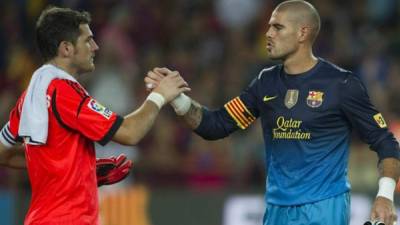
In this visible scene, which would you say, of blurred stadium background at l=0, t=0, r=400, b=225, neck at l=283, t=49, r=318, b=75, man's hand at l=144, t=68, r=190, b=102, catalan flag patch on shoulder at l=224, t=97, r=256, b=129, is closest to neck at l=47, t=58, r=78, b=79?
man's hand at l=144, t=68, r=190, b=102

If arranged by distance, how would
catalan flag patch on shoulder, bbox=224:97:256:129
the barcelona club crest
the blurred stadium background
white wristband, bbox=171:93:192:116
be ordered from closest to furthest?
1. the barcelona club crest
2. white wristband, bbox=171:93:192:116
3. catalan flag patch on shoulder, bbox=224:97:256:129
4. the blurred stadium background

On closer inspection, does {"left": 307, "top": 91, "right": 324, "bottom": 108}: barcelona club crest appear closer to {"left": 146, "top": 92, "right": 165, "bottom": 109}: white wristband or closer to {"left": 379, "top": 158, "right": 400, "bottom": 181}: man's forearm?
{"left": 379, "top": 158, "right": 400, "bottom": 181}: man's forearm

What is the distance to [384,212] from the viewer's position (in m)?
6.66

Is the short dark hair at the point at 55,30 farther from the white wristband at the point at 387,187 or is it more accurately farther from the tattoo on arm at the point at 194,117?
the white wristband at the point at 387,187

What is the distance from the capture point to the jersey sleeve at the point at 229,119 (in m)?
7.63

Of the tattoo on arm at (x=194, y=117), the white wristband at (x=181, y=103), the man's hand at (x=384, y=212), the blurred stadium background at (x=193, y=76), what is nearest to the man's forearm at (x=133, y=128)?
the white wristband at (x=181, y=103)

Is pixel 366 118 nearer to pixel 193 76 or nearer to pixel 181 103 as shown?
pixel 181 103

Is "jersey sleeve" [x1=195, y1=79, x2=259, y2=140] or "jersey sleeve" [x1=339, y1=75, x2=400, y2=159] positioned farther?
"jersey sleeve" [x1=195, y1=79, x2=259, y2=140]

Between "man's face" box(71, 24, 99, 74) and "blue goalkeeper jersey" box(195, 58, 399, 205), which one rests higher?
"man's face" box(71, 24, 99, 74)

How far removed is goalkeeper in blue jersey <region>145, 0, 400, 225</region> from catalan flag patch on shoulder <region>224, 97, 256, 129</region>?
19 cm

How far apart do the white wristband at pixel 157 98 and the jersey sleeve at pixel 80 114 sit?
0.35m

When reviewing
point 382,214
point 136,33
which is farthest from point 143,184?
point 382,214

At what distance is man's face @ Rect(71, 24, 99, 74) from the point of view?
22.5 feet

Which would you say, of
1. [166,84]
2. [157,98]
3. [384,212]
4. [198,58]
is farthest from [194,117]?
[198,58]
